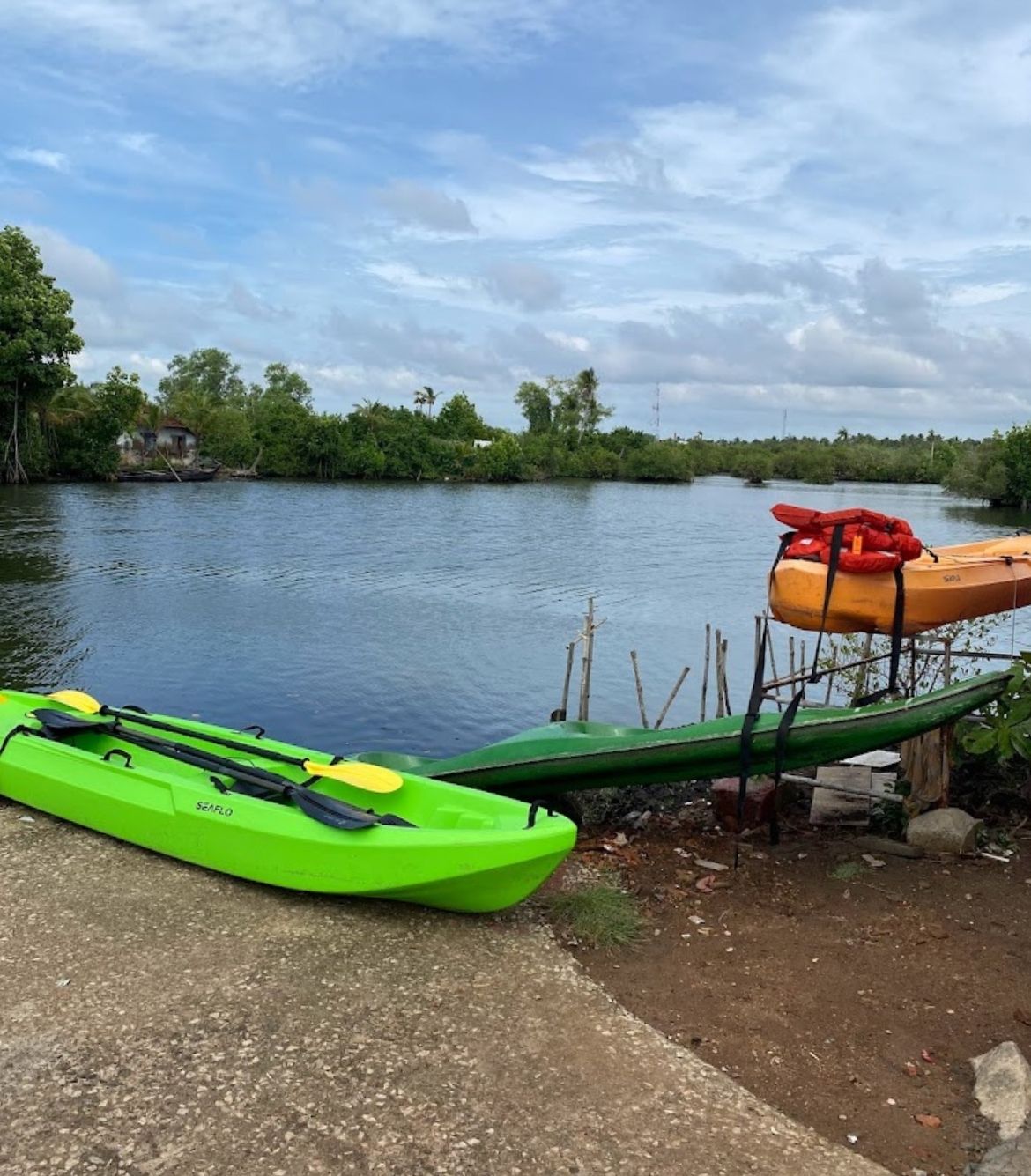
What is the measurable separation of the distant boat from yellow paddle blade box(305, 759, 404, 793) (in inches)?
2530

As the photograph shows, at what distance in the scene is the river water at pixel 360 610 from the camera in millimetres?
16766

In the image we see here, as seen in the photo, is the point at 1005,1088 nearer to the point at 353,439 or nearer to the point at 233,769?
the point at 233,769

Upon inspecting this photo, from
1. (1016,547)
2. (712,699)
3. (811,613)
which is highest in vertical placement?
(1016,547)

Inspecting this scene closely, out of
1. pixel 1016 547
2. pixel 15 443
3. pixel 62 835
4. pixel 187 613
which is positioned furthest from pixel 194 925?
pixel 15 443

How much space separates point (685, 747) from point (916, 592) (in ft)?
7.48

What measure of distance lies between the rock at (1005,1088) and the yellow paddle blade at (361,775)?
4232 millimetres

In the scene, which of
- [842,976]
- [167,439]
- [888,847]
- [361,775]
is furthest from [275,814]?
[167,439]

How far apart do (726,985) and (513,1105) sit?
1844mm

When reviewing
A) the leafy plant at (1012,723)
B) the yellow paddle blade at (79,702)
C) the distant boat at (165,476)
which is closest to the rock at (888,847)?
the leafy plant at (1012,723)

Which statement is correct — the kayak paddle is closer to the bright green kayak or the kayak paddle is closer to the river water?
the bright green kayak

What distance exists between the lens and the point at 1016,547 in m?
8.50

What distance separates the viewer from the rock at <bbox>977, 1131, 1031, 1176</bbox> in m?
4.12

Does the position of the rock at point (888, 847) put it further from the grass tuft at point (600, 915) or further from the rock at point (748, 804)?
the grass tuft at point (600, 915)

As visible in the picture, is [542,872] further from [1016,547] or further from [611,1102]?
[1016,547]
